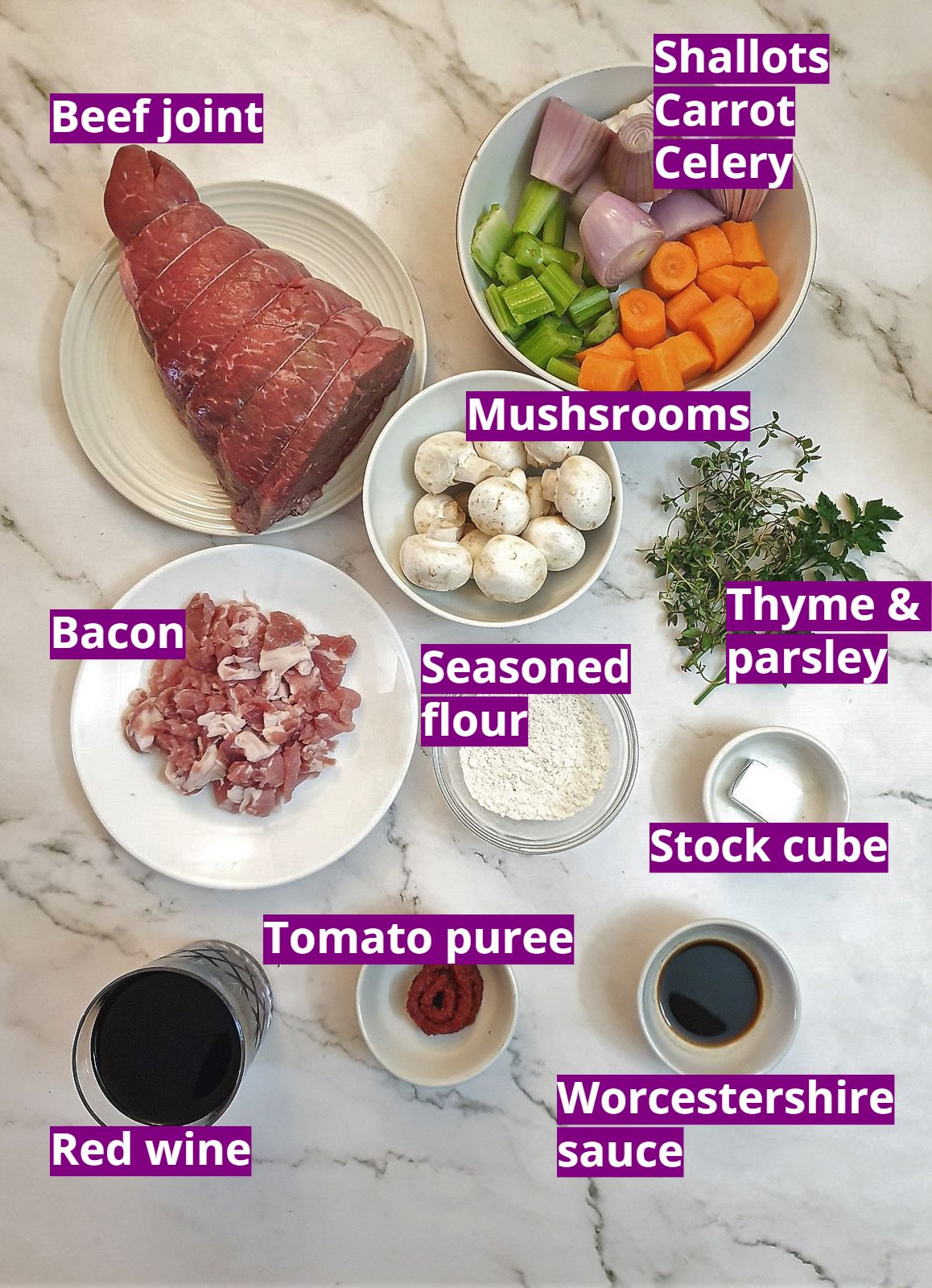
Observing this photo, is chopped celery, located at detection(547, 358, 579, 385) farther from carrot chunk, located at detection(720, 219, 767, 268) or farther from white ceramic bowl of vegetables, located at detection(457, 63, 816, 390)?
carrot chunk, located at detection(720, 219, 767, 268)

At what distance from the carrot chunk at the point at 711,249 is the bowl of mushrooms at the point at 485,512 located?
378 mm

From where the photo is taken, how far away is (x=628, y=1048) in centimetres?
164

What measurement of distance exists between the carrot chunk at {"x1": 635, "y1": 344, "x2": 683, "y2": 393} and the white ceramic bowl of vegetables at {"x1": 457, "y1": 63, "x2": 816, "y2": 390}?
5cm

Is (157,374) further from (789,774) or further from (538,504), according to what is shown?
(789,774)

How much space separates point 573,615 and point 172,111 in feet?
3.92

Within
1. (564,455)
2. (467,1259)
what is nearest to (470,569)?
(564,455)

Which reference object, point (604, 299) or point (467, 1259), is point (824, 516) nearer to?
point (604, 299)

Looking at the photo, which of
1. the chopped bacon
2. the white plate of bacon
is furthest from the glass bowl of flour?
the chopped bacon

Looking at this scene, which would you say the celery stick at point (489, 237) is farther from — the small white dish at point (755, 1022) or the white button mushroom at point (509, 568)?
the small white dish at point (755, 1022)

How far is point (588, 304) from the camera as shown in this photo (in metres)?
1.56

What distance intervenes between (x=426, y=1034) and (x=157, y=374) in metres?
1.27

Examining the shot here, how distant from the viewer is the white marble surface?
164 centimetres

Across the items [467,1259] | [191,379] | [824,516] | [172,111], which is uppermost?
[172,111]

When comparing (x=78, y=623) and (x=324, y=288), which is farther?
(x=78, y=623)
